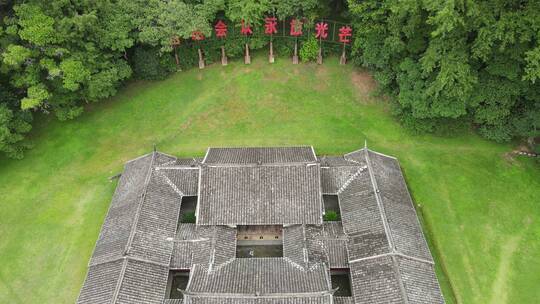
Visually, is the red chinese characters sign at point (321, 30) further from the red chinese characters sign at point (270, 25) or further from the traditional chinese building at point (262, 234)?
the traditional chinese building at point (262, 234)

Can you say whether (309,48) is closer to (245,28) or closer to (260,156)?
(245,28)

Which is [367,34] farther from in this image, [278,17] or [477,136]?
[477,136]

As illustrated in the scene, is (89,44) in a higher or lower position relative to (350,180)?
higher

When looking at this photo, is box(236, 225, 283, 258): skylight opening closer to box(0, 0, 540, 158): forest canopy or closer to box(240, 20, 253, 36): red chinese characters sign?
box(0, 0, 540, 158): forest canopy

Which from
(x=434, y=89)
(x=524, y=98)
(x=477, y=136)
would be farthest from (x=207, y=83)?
(x=524, y=98)

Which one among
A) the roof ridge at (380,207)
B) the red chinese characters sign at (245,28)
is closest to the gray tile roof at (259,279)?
the roof ridge at (380,207)

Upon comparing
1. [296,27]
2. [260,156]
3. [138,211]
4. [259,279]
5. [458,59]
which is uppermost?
[458,59]

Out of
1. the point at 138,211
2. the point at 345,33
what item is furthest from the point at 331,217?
the point at 345,33
